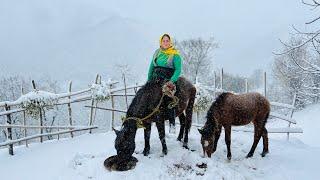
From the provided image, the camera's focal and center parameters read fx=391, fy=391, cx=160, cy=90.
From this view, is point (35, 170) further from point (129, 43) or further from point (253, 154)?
point (129, 43)

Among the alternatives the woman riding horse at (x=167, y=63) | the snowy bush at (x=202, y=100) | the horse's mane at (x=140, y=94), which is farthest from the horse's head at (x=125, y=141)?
the snowy bush at (x=202, y=100)

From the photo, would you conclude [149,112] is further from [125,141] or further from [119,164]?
[119,164]

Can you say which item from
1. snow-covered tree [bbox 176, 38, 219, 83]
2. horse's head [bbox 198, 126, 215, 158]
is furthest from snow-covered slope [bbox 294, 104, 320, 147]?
horse's head [bbox 198, 126, 215, 158]

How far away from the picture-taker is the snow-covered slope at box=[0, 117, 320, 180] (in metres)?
6.94

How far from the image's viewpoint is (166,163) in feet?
23.8

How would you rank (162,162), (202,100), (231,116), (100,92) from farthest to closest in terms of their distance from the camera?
(202,100)
(100,92)
(231,116)
(162,162)

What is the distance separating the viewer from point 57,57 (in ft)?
452

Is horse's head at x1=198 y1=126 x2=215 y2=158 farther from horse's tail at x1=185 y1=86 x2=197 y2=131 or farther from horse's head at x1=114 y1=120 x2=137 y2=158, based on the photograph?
horse's head at x1=114 y1=120 x2=137 y2=158

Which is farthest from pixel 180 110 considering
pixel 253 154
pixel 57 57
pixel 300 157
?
pixel 57 57

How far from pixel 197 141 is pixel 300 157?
7.21 feet

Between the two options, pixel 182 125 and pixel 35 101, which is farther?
pixel 35 101

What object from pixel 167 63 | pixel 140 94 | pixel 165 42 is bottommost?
pixel 140 94

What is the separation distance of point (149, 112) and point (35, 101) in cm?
383

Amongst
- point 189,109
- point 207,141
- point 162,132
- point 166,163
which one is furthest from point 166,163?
point 189,109
